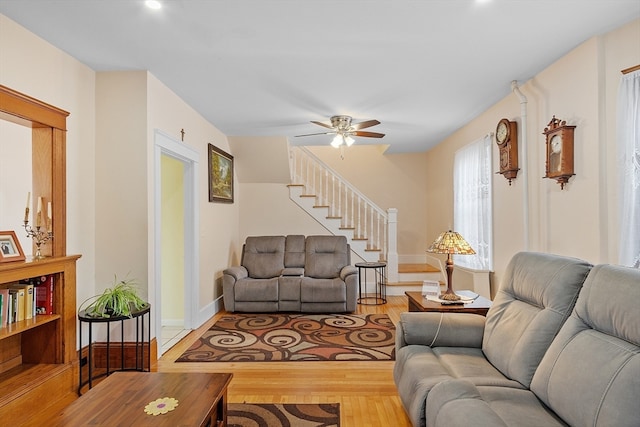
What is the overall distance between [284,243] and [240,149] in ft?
5.37

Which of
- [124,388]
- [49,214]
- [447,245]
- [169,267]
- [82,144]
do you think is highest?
[82,144]

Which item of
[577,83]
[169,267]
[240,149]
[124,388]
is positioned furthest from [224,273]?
[577,83]

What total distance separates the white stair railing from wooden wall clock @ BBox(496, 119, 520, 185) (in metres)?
2.68

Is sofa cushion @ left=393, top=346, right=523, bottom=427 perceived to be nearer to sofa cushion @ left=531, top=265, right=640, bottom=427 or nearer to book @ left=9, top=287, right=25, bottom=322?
sofa cushion @ left=531, top=265, right=640, bottom=427

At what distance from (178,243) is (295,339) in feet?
6.10

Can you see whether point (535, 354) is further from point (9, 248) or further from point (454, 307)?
point (9, 248)

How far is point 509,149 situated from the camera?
3.85 m

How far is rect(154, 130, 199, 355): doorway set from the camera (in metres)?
4.32

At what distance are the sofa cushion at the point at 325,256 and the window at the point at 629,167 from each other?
11.5 feet

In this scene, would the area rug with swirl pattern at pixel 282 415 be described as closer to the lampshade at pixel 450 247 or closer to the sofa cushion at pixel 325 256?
the lampshade at pixel 450 247

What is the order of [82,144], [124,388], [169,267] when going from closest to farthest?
[124,388] < [82,144] < [169,267]

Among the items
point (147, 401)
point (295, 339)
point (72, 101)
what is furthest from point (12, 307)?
point (295, 339)

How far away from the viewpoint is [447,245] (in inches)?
120

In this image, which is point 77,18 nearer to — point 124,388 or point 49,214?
point 49,214
